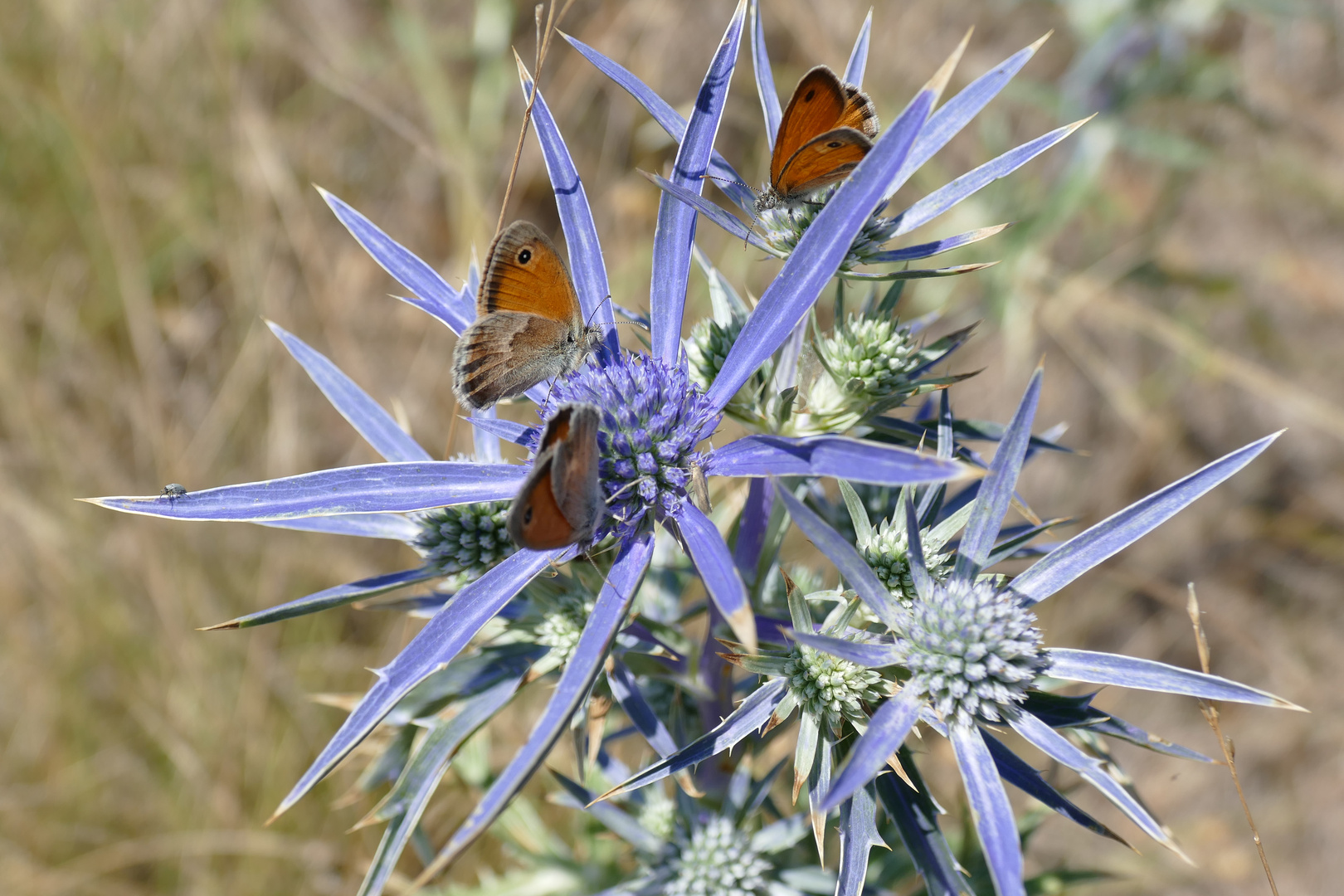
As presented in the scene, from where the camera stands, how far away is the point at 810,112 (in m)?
1.36

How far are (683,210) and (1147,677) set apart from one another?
1.02 metres

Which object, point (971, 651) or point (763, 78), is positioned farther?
point (763, 78)

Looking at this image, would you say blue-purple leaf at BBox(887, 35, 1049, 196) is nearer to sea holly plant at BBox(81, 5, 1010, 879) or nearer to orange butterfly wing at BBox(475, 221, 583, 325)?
sea holly plant at BBox(81, 5, 1010, 879)

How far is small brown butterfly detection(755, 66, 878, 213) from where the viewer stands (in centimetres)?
131

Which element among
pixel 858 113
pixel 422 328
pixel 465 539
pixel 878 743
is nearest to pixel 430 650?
pixel 465 539

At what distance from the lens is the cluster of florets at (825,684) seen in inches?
51.7

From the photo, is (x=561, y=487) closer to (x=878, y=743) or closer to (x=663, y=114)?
(x=878, y=743)

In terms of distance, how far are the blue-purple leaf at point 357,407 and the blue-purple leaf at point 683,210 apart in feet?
1.76

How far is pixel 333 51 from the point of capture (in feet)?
14.6

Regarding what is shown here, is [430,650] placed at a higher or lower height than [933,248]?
lower

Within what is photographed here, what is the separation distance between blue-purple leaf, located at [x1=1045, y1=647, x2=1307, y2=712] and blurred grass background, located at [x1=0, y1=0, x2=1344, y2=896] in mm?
2219

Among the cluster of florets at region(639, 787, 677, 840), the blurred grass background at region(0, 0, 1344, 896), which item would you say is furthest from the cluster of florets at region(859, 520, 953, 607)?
the blurred grass background at region(0, 0, 1344, 896)

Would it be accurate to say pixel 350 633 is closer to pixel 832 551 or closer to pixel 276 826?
pixel 276 826

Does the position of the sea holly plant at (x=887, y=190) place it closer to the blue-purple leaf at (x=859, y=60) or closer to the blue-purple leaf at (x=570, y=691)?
the blue-purple leaf at (x=859, y=60)
